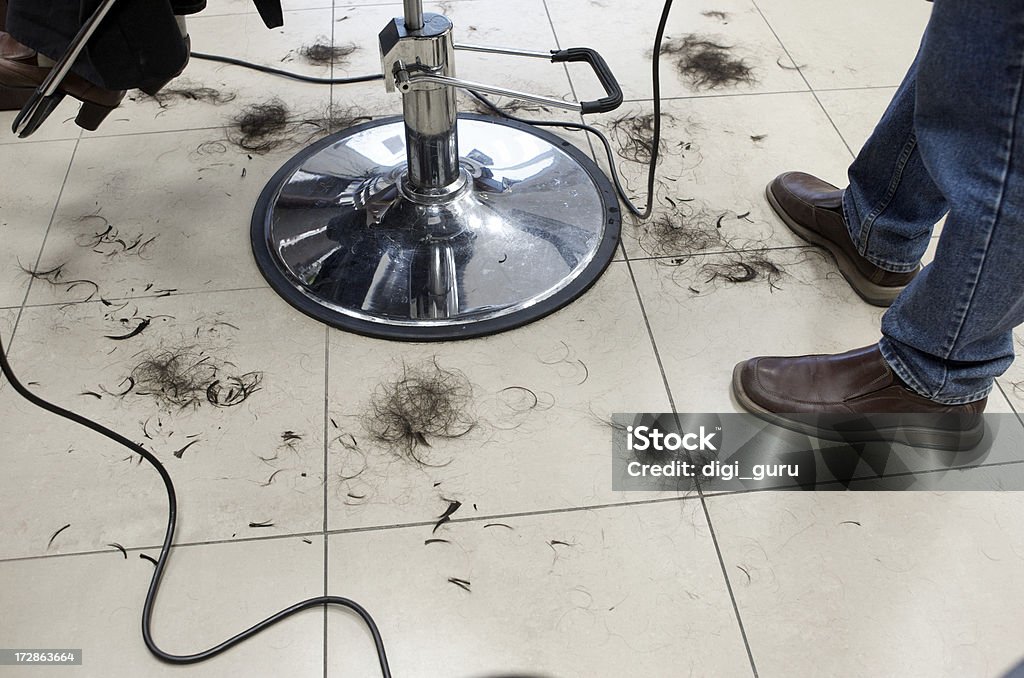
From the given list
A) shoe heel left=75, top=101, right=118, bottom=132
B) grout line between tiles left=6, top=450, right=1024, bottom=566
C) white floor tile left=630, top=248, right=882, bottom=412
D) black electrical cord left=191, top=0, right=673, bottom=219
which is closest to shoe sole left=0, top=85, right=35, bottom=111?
black electrical cord left=191, top=0, right=673, bottom=219

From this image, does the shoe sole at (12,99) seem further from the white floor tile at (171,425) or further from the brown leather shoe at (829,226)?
the brown leather shoe at (829,226)

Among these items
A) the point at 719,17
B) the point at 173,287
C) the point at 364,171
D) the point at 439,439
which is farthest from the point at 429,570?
the point at 719,17

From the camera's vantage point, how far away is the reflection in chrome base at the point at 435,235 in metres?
1.27

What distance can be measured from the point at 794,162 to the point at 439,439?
946 millimetres

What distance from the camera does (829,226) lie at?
137 centimetres

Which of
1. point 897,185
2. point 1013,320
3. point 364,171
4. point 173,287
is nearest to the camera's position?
point 1013,320

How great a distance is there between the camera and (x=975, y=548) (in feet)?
3.30

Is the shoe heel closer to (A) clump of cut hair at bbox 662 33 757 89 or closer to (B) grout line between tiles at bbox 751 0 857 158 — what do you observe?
(A) clump of cut hair at bbox 662 33 757 89

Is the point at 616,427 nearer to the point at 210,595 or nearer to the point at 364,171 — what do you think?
the point at 210,595

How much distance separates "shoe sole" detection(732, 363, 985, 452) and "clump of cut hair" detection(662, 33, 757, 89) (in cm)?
92

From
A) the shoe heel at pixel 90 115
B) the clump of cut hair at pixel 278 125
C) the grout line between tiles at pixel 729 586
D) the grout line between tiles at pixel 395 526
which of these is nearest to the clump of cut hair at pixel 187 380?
the grout line between tiles at pixel 395 526

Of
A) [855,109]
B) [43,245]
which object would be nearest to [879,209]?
[855,109]

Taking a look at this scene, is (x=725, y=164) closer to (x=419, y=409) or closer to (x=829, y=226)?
(x=829, y=226)

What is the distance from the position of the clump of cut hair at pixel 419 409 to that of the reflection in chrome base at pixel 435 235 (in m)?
0.08
